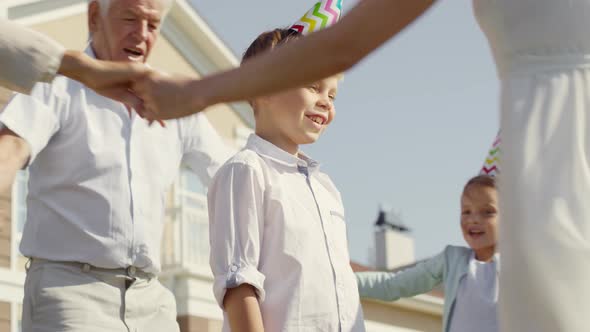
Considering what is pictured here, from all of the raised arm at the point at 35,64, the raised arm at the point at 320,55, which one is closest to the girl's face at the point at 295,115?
the raised arm at the point at 35,64

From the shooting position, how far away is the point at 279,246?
11.5 ft

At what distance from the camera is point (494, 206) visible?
5.73 m

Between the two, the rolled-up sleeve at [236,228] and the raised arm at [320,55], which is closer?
the raised arm at [320,55]

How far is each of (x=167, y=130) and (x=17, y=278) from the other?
381 inches

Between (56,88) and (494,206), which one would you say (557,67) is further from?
(494,206)

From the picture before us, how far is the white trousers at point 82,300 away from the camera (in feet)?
12.4

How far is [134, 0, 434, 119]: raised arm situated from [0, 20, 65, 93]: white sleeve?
678mm

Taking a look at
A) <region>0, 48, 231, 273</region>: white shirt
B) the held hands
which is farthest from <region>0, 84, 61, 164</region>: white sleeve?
the held hands

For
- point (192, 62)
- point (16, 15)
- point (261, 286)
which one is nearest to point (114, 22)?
point (261, 286)

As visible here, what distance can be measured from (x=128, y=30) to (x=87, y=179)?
59 centimetres

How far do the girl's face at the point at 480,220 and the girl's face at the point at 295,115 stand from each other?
82.9 inches

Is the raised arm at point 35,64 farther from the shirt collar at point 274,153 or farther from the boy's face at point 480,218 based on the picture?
the boy's face at point 480,218

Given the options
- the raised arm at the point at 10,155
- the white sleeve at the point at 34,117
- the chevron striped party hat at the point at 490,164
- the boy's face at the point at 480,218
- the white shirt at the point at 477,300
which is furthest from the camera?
the chevron striped party hat at the point at 490,164

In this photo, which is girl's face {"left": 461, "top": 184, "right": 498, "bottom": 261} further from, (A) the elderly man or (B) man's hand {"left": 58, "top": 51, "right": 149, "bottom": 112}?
(B) man's hand {"left": 58, "top": 51, "right": 149, "bottom": 112}
